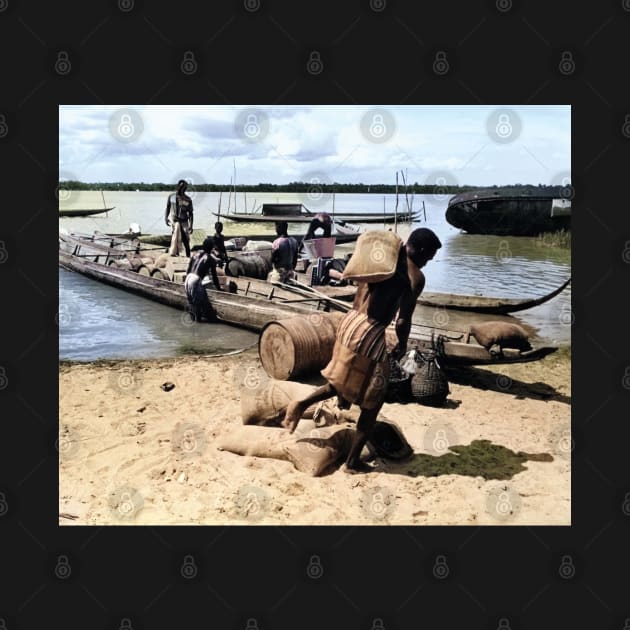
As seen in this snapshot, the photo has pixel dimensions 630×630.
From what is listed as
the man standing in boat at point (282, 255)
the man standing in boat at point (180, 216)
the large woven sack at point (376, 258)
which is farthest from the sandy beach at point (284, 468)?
the man standing in boat at point (180, 216)

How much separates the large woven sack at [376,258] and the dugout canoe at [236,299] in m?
3.29

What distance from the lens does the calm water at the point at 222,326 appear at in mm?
11242

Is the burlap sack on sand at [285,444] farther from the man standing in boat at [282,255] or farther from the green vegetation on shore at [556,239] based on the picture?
the green vegetation on shore at [556,239]

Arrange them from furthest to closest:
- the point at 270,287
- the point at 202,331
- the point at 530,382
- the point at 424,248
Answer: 1. the point at 270,287
2. the point at 202,331
3. the point at 530,382
4. the point at 424,248

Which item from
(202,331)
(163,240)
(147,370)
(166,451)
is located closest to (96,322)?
(202,331)

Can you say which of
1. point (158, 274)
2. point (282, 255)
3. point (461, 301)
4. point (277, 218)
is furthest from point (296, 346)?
point (277, 218)

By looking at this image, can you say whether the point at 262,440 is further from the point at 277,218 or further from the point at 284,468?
the point at 277,218

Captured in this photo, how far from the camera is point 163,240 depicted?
25.2 m

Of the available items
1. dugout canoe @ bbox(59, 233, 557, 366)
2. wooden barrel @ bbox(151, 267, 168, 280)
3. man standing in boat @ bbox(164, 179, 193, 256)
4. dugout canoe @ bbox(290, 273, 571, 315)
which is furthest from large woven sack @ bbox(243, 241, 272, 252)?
dugout canoe @ bbox(59, 233, 557, 366)

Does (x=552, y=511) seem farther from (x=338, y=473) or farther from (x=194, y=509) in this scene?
(x=194, y=509)

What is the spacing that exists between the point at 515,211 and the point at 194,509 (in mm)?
24210

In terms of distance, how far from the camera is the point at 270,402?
657 cm

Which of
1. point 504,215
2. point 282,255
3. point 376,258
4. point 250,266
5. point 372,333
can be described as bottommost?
point 372,333

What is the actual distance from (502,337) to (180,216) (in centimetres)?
1027
